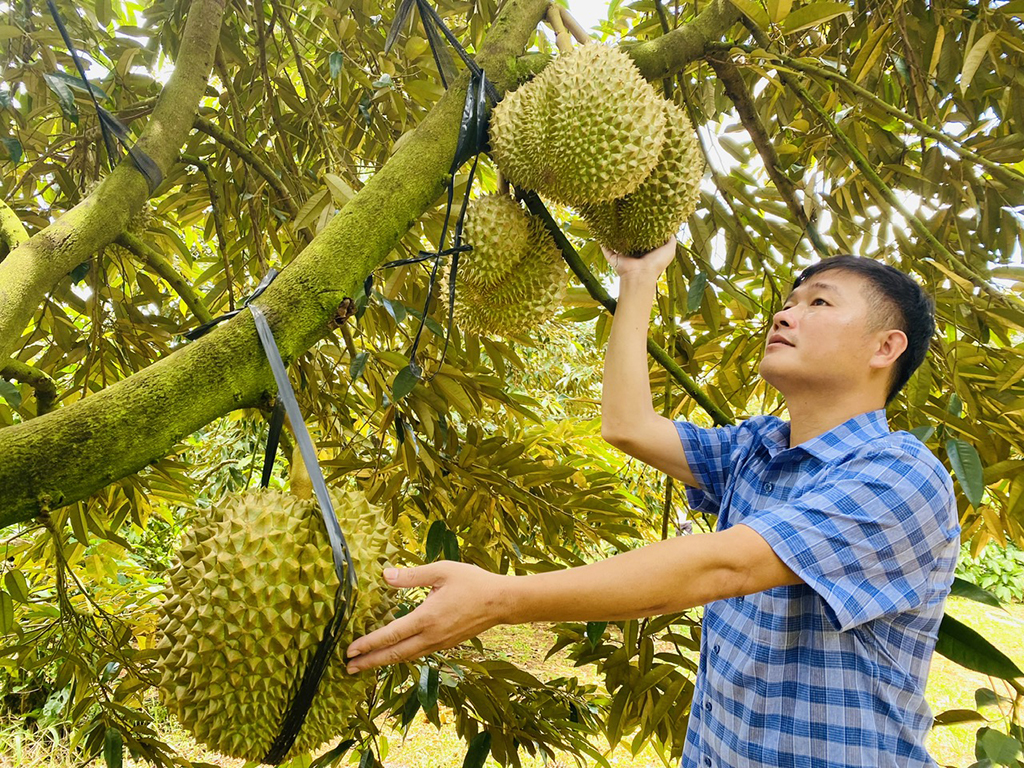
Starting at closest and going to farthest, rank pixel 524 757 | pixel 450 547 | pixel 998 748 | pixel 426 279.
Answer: pixel 998 748 < pixel 450 547 < pixel 426 279 < pixel 524 757

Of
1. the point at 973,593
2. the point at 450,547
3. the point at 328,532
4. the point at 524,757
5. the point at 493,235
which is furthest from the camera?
the point at 524,757

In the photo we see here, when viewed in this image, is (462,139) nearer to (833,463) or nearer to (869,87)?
(833,463)

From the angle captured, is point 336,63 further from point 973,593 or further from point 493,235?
point 973,593

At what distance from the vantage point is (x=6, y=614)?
63.7 inches

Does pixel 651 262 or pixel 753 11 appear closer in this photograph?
pixel 753 11

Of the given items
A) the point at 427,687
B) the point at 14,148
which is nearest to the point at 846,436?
the point at 427,687

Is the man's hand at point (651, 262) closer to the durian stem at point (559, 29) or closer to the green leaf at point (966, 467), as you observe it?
the durian stem at point (559, 29)

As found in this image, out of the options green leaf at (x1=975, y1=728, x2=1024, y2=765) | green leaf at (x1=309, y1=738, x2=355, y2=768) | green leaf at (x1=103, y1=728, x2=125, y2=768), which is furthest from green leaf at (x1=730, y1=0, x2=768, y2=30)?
green leaf at (x1=103, y1=728, x2=125, y2=768)

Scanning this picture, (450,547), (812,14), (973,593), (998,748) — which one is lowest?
(998,748)

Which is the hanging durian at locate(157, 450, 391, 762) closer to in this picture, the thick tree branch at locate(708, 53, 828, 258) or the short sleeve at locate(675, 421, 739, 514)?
the short sleeve at locate(675, 421, 739, 514)

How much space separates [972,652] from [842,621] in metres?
0.19

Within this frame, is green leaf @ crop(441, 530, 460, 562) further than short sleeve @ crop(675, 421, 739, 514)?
No

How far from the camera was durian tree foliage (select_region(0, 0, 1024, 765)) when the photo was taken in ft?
2.91

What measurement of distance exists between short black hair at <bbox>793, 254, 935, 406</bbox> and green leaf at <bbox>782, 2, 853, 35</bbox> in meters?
0.41
